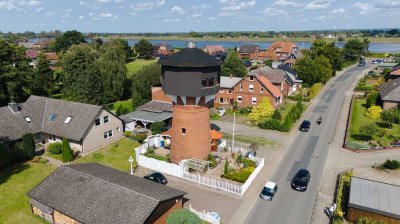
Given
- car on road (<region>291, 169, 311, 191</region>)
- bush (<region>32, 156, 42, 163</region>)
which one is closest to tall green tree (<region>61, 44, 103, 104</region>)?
bush (<region>32, 156, 42, 163</region>)

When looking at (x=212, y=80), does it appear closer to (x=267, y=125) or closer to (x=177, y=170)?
(x=177, y=170)

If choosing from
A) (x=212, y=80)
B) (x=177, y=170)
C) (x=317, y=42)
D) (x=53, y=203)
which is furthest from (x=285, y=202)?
(x=317, y=42)

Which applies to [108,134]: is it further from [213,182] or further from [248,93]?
[248,93]

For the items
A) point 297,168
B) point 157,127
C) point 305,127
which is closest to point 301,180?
point 297,168

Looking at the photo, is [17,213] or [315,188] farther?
[315,188]

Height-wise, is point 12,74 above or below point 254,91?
above

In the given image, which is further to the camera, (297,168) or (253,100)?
(253,100)

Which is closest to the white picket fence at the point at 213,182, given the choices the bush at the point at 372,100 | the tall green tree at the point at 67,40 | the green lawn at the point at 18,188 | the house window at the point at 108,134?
the green lawn at the point at 18,188

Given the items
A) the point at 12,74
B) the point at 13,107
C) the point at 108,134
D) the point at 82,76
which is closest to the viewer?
the point at 13,107
